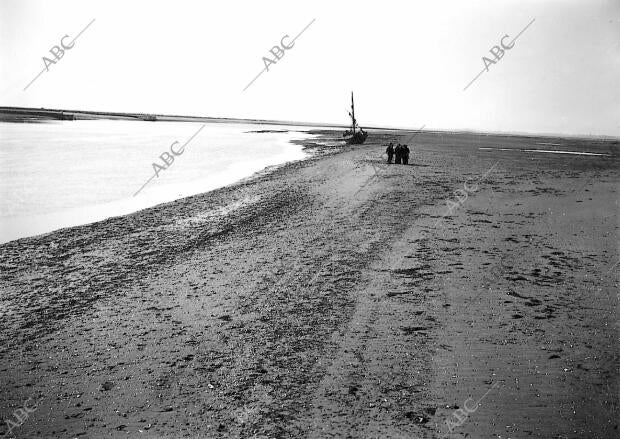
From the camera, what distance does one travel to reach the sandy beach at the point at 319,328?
4469 mm

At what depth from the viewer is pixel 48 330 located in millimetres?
6430

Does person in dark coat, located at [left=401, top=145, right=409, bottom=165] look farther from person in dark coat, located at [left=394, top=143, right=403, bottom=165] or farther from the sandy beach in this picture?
the sandy beach

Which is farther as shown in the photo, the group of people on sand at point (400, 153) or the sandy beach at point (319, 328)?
the group of people on sand at point (400, 153)

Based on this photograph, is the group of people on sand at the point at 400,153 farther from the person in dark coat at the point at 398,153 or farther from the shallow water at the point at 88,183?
the shallow water at the point at 88,183

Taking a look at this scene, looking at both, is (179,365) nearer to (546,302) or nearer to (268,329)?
(268,329)

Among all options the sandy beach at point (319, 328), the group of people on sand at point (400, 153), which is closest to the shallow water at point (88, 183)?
the sandy beach at point (319, 328)

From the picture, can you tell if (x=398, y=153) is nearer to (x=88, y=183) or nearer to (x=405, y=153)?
(x=405, y=153)

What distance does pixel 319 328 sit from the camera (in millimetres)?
6184

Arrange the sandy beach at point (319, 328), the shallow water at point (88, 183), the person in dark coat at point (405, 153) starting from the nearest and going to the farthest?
the sandy beach at point (319, 328) → the shallow water at point (88, 183) → the person in dark coat at point (405, 153)

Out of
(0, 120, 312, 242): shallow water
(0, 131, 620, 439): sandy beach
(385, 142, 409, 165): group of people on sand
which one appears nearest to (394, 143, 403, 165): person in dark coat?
(385, 142, 409, 165): group of people on sand

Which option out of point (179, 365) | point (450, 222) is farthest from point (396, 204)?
point (179, 365)

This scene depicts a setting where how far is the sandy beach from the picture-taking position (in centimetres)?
447

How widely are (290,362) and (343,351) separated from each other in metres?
0.70

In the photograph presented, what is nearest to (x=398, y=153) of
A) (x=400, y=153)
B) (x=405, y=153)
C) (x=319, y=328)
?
(x=400, y=153)
